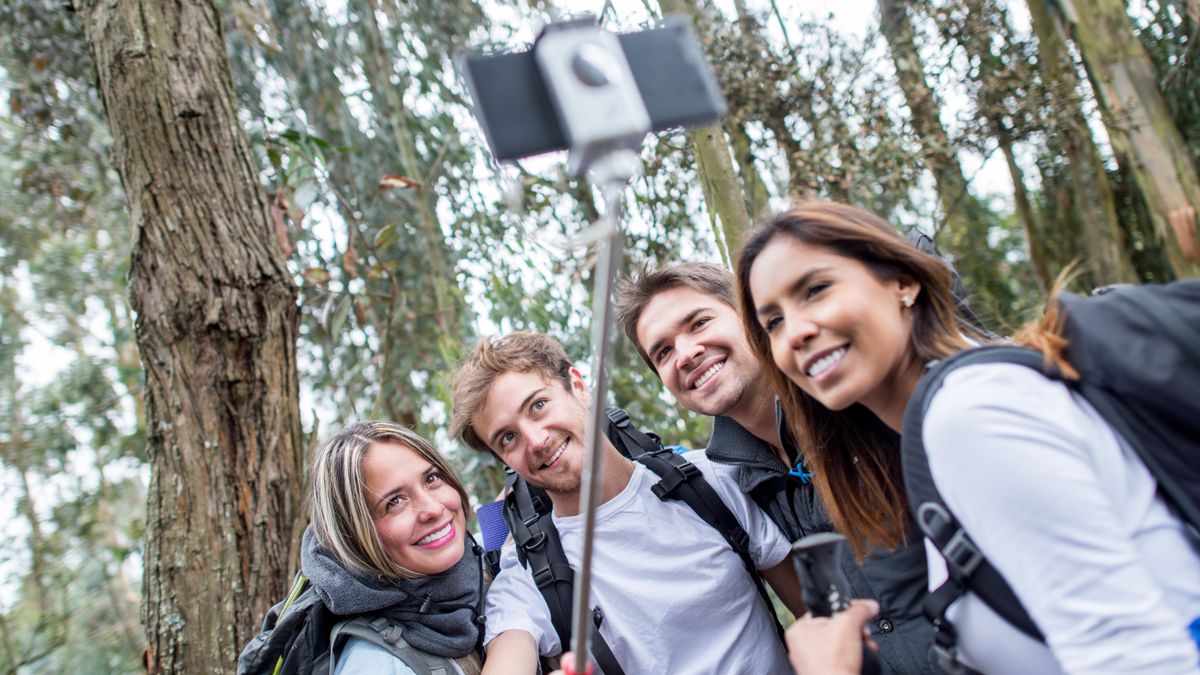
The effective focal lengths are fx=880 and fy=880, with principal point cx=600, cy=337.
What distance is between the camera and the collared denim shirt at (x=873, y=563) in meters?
1.99

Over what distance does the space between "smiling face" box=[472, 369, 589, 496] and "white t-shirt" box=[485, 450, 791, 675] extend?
0.14m

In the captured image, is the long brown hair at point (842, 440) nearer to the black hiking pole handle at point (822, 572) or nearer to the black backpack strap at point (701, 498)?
the black hiking pole handle at point (822, 572)

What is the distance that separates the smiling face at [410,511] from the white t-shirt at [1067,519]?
133 cm

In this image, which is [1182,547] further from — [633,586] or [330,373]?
[330,373]

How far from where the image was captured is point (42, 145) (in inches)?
292

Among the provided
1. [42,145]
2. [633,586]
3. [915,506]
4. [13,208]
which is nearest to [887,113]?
[633,586]

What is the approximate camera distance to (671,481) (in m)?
2.36

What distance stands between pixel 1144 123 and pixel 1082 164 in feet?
4.73

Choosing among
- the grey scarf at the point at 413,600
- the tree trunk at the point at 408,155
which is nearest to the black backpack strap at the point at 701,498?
the grey scarf at the point at 413,600

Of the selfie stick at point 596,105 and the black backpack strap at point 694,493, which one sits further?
the black backpack strap at point 694,493

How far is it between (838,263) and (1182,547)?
65cm

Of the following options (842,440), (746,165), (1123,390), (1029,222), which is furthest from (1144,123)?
(1123,390)

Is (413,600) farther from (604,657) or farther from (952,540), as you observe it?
(952,540)

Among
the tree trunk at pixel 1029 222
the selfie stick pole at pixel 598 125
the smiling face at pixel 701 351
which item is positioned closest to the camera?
the selfie stick pole at pixel 598 125
